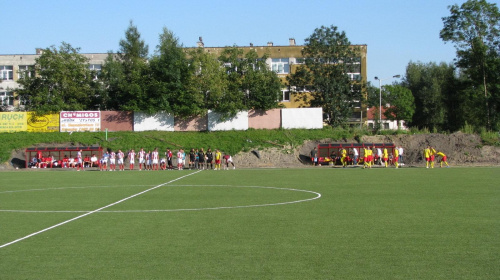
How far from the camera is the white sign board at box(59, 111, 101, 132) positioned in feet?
180

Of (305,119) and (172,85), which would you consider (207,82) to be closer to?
(172,85)

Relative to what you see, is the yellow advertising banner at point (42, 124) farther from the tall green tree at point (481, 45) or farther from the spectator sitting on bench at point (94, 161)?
the tall green tree at point (481, 45)

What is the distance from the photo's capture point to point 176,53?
57312mm

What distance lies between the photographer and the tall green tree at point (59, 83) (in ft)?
186

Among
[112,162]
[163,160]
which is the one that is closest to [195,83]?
[163,160]

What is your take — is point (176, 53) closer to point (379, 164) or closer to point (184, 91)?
point (184, 91)

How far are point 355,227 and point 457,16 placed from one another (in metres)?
52.9

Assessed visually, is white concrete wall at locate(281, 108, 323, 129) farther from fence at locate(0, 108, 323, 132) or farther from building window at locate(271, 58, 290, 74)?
building window at locate(271, 58, 290, 74)

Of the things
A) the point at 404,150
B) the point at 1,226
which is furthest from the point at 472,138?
the point at 1,226

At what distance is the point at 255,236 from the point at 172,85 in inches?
1828

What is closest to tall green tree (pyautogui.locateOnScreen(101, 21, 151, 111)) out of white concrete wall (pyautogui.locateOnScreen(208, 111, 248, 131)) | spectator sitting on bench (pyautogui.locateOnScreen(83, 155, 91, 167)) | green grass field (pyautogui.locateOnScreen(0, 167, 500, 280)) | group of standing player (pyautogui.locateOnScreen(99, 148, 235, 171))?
white concrete wall (pyautogui.locateOnScreen(208, 111, 248, 131))

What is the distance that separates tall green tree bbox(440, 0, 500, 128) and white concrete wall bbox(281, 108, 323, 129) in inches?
683

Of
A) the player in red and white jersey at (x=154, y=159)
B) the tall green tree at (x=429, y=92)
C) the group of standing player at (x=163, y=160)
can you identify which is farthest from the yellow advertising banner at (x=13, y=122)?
the tall green tree at (x=429, y=92)

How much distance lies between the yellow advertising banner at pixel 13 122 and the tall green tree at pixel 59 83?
168cm
